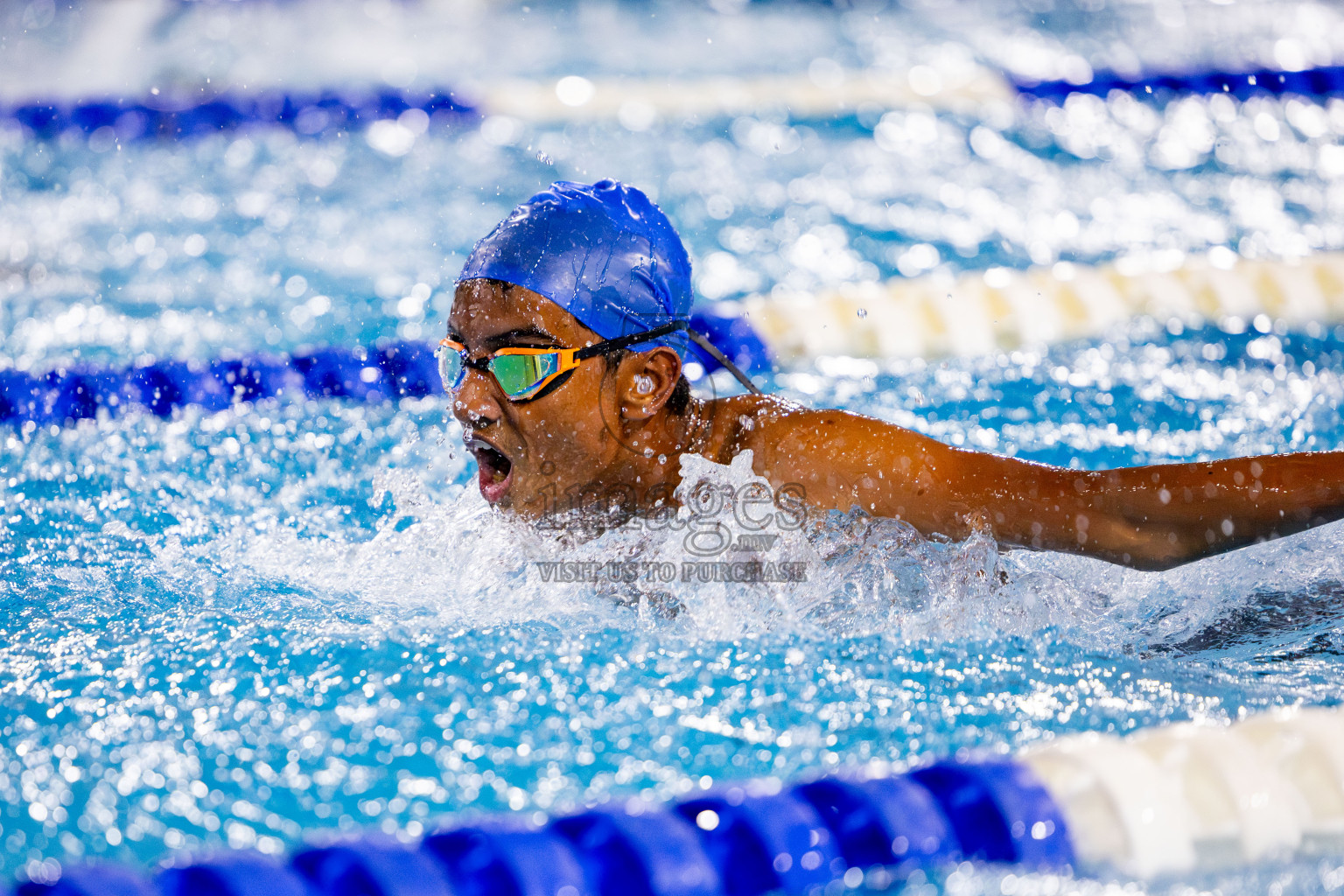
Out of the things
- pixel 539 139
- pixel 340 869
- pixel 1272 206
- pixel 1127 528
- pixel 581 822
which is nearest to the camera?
pixel 340 869

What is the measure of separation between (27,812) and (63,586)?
75cm

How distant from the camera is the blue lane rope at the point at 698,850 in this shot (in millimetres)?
1460

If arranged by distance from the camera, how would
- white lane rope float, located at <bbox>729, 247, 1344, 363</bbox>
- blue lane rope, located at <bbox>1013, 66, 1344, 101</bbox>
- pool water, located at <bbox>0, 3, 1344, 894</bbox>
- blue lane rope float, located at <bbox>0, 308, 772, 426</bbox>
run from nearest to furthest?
pool water, located at <bbox>0, 3, 1344, 894</bbox>
blue lane rope float, located at <bbox>0, 308, 772, 426</bbox>
white lane rope float, located at <bbox>729, 247, 1344, 363</bbox>
blue lane rope, located at <bbox>1013, 66, 1344, 101</bbox>

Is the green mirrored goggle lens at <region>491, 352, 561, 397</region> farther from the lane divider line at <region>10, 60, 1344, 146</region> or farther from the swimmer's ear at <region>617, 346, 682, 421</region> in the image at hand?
the lane divider line at <region>10, 60, 1344, 146</region>

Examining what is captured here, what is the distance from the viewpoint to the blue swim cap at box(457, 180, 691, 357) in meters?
2.05

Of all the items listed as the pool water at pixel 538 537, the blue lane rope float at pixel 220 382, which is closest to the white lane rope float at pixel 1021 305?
the pool water at pixel 538 537

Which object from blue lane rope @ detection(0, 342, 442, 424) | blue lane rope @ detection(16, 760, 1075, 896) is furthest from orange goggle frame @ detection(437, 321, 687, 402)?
blue lane rope @ detection(0, 342, 442, 424)

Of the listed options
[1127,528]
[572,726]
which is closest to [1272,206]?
[1127,528]

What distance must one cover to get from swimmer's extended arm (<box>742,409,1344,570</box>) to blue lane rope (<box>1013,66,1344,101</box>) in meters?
4.83

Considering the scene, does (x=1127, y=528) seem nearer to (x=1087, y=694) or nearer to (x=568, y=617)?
(x=1087, y=694)

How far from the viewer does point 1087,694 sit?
1.93 metres

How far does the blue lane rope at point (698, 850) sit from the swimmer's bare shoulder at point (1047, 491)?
381 mm

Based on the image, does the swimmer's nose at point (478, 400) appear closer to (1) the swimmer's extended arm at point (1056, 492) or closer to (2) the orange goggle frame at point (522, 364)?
(2) the orange goggle frame at point (522, 364)

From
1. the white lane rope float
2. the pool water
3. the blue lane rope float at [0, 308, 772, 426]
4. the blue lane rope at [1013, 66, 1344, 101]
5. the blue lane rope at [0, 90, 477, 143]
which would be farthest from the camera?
the blue lane rope at [1013, 66, 1344, 101]
